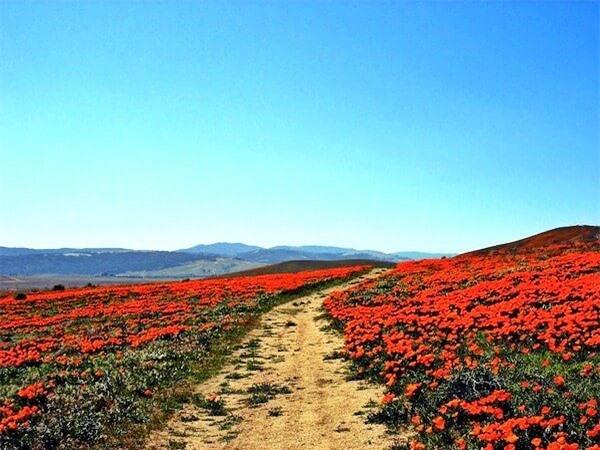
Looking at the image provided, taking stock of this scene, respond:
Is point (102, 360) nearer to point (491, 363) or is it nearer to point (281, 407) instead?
point (281, 407)

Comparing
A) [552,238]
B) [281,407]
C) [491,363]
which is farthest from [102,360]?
[552,238]

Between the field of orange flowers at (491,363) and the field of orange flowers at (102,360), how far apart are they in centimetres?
569

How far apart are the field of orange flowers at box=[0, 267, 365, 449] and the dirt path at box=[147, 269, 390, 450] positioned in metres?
1.29

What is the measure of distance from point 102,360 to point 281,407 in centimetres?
881

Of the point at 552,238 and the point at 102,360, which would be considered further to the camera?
the point at 552,238

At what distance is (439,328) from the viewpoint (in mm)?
16922

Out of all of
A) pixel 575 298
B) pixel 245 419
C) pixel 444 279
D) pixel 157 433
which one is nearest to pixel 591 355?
pixel 575 298

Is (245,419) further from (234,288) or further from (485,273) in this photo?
(234,288)

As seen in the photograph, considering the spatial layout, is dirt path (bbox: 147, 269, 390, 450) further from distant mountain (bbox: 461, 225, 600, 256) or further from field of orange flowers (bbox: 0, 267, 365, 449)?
distant mountain (bbox: 461, 225, 600, 256)

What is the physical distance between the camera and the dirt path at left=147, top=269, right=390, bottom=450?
10.3m

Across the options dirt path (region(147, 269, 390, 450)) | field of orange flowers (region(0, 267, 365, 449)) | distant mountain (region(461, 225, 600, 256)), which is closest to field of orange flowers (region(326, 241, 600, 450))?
dirt path (region(147, 269, 390, 450))

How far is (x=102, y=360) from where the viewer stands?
18469 millimetres

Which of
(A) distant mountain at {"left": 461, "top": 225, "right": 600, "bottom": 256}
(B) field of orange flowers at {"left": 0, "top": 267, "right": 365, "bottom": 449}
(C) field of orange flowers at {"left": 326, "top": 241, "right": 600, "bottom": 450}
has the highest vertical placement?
(A) distant mountain at {"left": 461, "top": 225, "right": 600, "bottom": 256}

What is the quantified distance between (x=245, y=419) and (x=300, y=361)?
588cm
